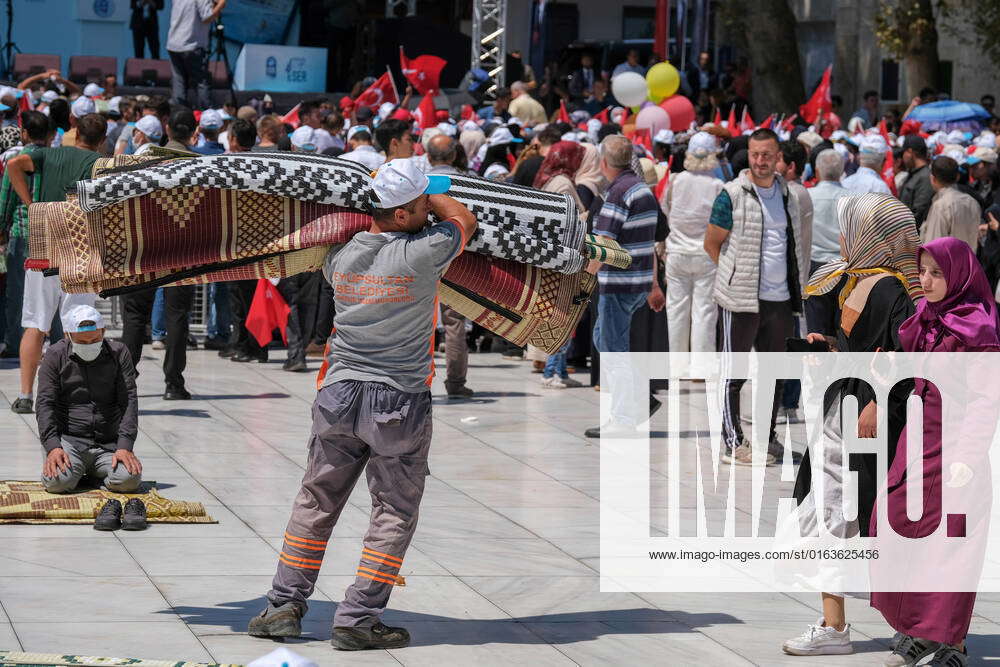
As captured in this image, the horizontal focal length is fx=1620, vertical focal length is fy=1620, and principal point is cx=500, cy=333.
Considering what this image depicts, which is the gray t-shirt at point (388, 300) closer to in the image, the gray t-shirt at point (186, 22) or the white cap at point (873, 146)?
the white cap at point (873, 146)

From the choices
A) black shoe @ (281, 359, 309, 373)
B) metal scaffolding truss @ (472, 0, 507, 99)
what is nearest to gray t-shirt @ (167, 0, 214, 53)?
metal scaffolding truss @ (472, 0, 507, 99)

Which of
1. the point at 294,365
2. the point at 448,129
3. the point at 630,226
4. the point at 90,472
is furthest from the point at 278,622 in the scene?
the point at 448,129

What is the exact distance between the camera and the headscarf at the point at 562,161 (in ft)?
41.4

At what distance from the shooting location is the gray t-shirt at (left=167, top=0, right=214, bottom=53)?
20516 mm

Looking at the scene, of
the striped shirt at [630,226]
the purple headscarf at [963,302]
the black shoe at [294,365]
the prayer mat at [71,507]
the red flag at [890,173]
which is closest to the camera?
the purple headscarf at [963,302]

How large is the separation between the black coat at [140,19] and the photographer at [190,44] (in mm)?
6758

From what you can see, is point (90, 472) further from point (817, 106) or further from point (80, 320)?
point (817, 106)

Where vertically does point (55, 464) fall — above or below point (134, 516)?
above

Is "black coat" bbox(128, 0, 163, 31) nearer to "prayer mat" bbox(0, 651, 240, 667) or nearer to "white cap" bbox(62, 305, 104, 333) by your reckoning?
"white cap" bbox(62, 305, 104, 333)

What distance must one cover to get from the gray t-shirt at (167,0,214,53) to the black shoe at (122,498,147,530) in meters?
13.7

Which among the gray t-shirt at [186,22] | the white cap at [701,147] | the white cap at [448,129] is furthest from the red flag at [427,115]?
the white cap at [701,147]

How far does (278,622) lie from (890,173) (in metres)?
11.6

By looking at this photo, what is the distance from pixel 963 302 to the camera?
19.2 ft

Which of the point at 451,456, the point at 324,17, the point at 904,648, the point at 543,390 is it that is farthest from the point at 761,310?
the point at 324,17
